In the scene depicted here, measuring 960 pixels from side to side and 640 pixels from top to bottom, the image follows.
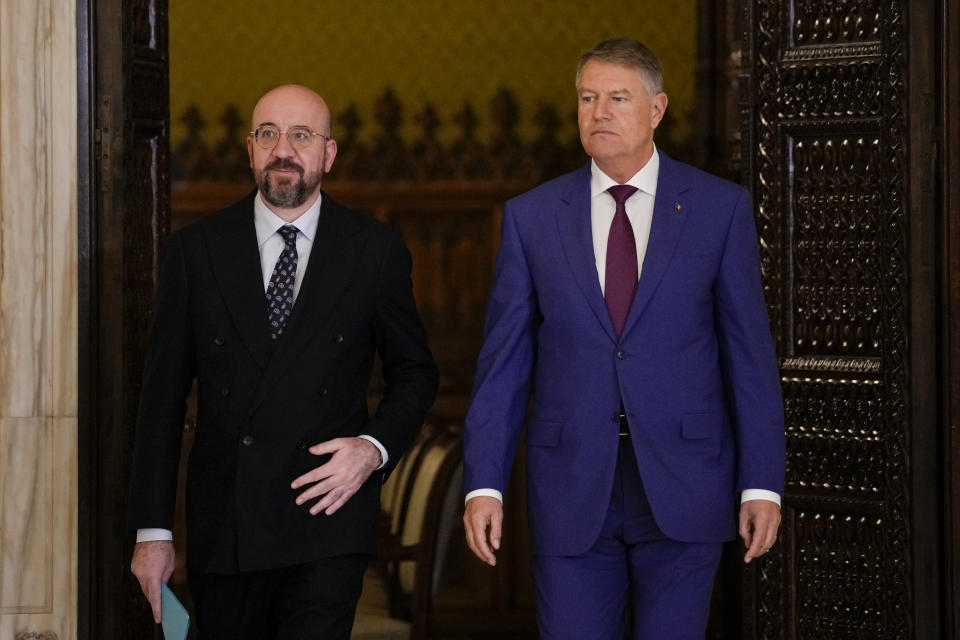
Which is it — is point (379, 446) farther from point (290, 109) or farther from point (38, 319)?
point (38, 319)

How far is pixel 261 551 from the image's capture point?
316 cm

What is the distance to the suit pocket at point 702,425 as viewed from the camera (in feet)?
10.2

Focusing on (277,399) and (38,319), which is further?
(38,319)

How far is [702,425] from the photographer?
313 cm

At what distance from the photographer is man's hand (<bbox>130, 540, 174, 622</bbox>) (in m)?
3.24

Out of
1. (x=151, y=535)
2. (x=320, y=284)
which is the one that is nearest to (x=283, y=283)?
(x=320, y=284)

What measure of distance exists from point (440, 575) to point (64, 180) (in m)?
2.81

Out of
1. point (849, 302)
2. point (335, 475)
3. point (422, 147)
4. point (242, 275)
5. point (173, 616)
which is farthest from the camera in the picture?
point (422, 147)

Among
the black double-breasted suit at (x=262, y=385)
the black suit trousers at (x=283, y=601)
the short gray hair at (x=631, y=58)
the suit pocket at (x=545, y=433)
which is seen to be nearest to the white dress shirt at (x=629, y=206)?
the short gray hair at (x=631, y=58)

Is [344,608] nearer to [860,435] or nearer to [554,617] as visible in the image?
[554,617]

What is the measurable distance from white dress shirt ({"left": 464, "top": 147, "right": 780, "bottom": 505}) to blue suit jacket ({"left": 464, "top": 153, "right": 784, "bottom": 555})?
27 millimetres

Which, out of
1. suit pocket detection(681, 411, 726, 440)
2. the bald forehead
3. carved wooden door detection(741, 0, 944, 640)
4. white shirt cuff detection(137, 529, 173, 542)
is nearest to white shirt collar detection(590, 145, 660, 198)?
suit pocket detection(681, 411, 726, 440)

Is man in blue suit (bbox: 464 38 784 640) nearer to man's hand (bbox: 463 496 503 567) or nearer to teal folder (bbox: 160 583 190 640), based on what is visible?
man's hand (bbox: 463 496 503 567)

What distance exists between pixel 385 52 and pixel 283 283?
390 cm
